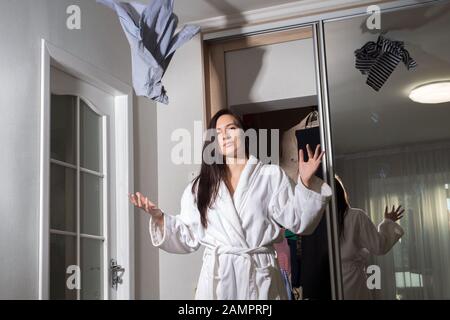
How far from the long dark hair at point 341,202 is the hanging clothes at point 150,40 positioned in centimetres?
74

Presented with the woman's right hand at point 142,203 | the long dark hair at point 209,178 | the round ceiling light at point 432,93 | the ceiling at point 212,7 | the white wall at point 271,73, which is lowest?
the woman's right hand at point 142,203

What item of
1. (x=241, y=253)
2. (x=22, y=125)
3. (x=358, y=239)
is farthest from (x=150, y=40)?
(x=358, y=239)

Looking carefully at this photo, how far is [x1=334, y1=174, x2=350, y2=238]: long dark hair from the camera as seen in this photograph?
7.44 feet

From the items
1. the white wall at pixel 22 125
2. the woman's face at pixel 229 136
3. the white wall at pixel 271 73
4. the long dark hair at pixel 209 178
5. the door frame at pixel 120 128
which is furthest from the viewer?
the white wall at pixel 271 73

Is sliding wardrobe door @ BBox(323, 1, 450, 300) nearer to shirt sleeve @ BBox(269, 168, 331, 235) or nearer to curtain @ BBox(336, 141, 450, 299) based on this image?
curtain @ BBox(336, 141, 450, 299)

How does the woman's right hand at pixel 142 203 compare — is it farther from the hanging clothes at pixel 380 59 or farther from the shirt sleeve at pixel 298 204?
the hanging clothes at pixel 380 59

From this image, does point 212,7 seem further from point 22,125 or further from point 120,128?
point 22,125

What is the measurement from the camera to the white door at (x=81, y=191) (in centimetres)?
198

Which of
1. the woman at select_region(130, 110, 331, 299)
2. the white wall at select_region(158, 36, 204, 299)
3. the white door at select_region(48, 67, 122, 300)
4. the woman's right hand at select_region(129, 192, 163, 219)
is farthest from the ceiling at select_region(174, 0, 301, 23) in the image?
the woman's right hand at select_region(129, 192, 163, 219)

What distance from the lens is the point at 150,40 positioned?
2164mm

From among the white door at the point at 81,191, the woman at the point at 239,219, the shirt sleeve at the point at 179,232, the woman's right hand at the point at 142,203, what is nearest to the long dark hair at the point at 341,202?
the woman at the point at 239,219

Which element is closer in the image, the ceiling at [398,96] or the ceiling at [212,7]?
the ceiling at [398,96]

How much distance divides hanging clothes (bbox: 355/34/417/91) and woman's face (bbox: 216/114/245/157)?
565 mm

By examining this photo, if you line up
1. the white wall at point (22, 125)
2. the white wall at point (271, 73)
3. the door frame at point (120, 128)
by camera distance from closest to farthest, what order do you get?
1. the white wall at point (22, 125)
2. the door frame at point (120, 128)
3. the white wall at point (271, 73)
